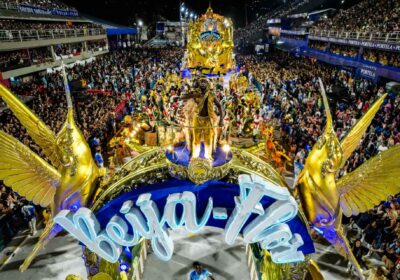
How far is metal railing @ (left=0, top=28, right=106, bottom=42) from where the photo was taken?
897 inches

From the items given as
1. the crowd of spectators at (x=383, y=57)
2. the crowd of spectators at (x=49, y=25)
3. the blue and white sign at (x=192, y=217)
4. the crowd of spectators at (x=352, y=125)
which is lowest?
A: the crowd of spectators at (x=352, y=125)

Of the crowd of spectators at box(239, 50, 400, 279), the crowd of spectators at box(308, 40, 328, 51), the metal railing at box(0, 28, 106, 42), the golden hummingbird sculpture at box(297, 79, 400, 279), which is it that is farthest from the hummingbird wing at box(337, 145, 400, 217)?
the crowd of spectators at box(308, 40, 328, 51)

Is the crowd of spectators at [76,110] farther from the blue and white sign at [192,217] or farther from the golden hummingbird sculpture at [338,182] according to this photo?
the golden hummingbird sculpture at [338,182]

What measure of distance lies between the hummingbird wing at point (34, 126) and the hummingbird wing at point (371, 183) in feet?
15.8

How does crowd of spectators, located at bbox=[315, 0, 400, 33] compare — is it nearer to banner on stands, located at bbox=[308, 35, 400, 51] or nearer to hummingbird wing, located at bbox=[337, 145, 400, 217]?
banner on stands, located at bbox=[308, 35, 400, 51]

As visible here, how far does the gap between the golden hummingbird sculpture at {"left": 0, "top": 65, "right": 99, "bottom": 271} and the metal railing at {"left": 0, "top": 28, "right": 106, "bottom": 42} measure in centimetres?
2202

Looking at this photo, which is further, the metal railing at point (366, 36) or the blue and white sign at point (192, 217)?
the metal railing at point (366, 36)

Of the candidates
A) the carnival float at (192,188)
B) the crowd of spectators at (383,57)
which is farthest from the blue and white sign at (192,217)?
the crowd of spectators at (383,57)

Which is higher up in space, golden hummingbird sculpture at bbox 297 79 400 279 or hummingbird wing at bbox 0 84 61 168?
hummingbird wing at bbox 0 84 61 168

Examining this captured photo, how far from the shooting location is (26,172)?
4.73 meters

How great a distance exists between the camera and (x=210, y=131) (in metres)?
4.61

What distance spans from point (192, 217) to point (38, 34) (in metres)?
30.3

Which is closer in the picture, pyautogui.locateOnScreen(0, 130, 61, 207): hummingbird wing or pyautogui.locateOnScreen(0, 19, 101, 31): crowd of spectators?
pyautogui.locateOnScreen(0, 130, 61, 207): hummingbird wing

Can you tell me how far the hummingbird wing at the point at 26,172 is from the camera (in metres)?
4.51
